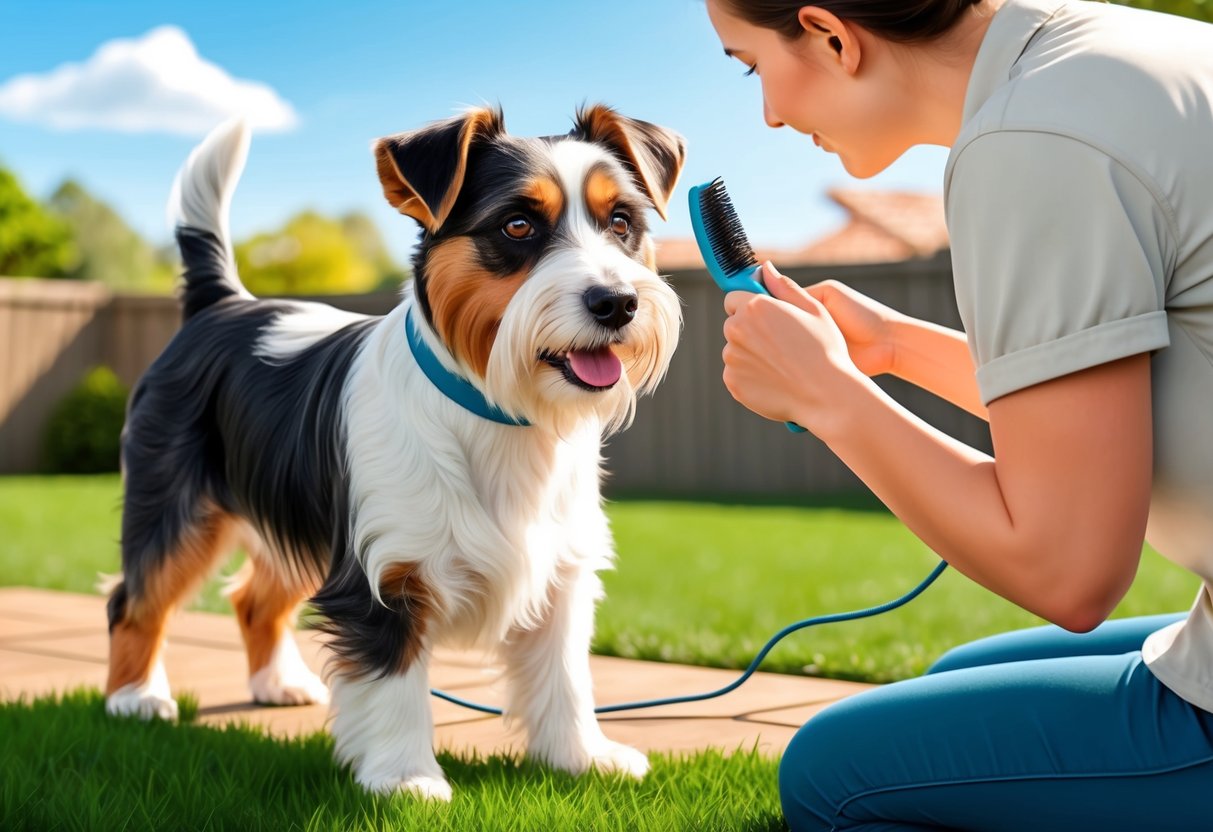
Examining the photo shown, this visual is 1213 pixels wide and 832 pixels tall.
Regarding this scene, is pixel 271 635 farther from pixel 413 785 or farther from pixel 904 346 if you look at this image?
pixel 904 346

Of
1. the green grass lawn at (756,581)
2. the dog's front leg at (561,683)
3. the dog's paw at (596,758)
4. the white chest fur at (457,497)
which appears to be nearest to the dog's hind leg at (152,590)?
the green grass lawn at (756,581)

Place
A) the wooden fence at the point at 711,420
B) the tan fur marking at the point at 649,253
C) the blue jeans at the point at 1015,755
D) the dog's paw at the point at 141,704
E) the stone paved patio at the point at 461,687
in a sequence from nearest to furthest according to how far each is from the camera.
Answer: the blue jeans at the point at 1015,755
the tan fur marking at the point at 649,253
the stone paved patio at the point at 461,687
the dog's paw at the point at 141,704
the wooden fence at the point at 711,420

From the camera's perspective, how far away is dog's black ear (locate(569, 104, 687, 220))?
3311mm

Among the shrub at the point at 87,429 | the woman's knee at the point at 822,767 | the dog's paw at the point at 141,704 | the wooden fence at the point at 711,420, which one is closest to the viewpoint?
the woman's knee at the point at 822,767

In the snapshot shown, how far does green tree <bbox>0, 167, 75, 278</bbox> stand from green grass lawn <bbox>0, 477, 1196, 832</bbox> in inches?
1214

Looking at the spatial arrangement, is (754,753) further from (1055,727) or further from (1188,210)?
(1188,210)

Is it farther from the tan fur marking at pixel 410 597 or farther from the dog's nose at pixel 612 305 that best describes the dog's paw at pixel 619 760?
the dog's nose at pixel 612 305

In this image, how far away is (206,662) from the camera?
502cm

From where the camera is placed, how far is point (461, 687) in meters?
4.54

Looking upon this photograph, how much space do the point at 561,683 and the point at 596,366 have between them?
90 centimetres

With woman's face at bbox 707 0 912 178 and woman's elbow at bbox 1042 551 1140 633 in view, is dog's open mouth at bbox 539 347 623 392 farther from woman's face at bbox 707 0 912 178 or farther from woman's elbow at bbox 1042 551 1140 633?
woman's elbow at bbox 1042 551 1140 633

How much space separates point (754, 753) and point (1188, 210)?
186 cm

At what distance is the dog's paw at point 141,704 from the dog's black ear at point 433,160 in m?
1.79

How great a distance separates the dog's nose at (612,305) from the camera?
2840mm
